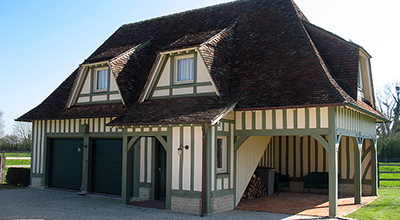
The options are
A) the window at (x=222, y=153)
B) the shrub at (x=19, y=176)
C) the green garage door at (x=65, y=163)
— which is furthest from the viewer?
the shrub at (x=19, y=176)

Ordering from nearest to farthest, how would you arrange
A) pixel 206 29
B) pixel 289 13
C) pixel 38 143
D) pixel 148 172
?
1. pixel 148 172
2. pixel 289 13
3. pixel 206 29
4. pixel 38 143

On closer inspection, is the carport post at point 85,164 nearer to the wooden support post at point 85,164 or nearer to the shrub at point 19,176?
the wooden support post at point 85,164

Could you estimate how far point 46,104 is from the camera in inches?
715

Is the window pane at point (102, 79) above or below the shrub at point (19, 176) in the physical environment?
above

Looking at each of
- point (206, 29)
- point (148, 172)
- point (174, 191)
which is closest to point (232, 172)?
point (174, 191)

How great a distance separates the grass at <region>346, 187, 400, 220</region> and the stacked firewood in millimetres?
3870

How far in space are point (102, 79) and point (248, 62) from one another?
6.60m

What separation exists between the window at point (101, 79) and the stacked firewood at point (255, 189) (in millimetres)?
7464

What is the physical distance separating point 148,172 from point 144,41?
7016 millimetres

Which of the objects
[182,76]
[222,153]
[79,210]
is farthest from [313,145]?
[79,210]

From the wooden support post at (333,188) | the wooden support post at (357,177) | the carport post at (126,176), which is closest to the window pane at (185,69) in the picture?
the carport post at (126,176)

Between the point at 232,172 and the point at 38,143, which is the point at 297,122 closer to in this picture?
the point at 232,172

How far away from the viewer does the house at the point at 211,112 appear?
458 inches

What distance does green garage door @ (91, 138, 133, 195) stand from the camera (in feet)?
51.0
